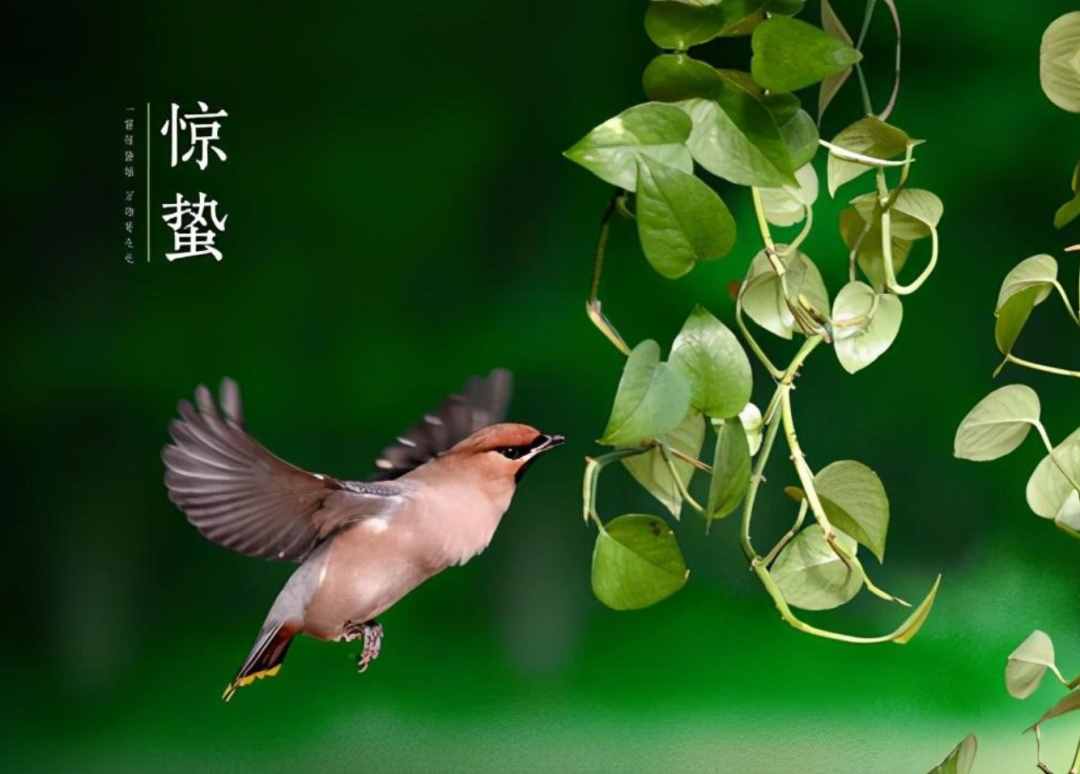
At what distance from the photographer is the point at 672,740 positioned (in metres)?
1.45

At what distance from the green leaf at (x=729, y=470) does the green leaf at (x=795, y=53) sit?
0.17m

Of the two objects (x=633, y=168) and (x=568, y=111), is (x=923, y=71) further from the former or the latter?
(x=633, y=168)

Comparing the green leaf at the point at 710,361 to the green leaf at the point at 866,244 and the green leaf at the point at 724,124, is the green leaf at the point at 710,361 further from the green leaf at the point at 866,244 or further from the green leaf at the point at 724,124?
the green leaf at the point at 866,244

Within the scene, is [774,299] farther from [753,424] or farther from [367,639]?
[367,639]

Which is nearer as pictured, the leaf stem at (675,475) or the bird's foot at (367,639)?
the leaf stem at (675,475)

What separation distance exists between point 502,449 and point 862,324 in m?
0.61

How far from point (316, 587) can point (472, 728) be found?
27 cm

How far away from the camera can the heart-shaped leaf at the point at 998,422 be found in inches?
29.7

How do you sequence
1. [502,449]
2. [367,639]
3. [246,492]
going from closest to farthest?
[246,492] < [502,449] < [367,639]

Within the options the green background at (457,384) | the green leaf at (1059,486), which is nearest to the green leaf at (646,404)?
the green leaf at (1059,486)

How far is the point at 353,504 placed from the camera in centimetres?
126

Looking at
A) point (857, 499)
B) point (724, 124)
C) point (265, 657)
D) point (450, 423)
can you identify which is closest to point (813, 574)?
point (857, 499)

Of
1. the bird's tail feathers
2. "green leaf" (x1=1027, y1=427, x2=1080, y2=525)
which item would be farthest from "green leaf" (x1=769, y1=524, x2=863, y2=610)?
the bird's tail feathers

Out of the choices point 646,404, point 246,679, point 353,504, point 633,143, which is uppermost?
point 633,143
